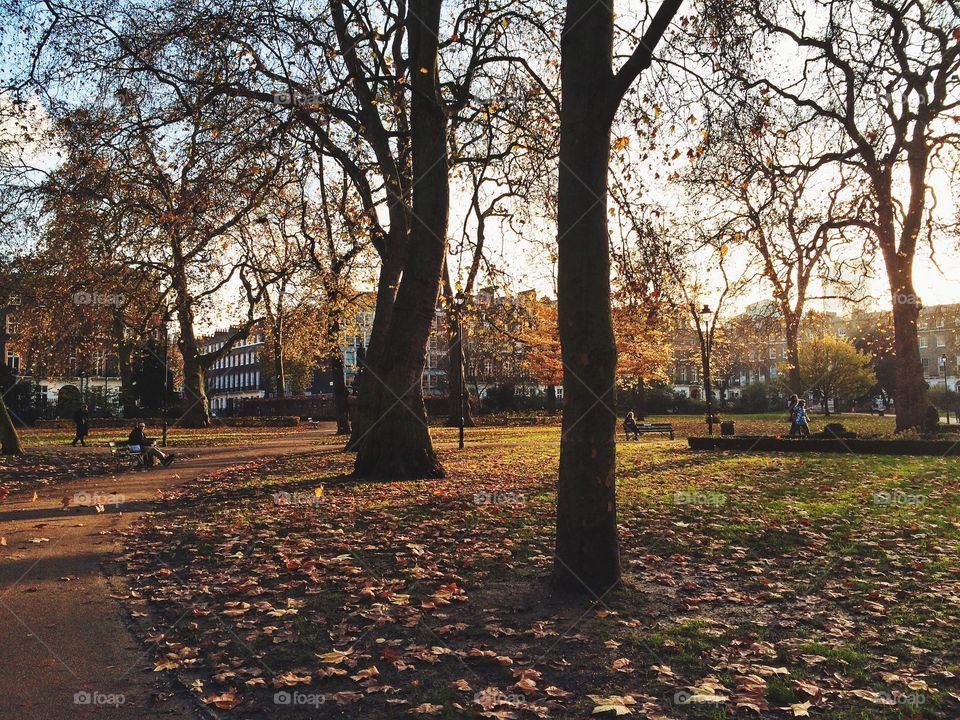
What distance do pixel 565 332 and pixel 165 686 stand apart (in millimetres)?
4025

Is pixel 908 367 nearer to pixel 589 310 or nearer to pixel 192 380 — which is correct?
pixel 589 310

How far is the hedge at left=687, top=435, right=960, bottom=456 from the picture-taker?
18516mm

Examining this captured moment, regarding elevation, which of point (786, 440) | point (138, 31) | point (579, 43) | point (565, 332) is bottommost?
point (786, 440)

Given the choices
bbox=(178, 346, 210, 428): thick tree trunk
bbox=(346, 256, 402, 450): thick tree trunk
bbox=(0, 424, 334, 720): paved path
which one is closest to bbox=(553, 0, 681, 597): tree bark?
bbox=(0, 424, 334, 720): paved path

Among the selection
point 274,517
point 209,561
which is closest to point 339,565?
point 209,561

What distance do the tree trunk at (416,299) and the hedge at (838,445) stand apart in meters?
12.2

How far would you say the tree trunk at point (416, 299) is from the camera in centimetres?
1338

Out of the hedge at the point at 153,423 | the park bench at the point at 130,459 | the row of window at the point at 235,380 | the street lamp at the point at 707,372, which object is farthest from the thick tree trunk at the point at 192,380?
the row of window at the point at 235,380

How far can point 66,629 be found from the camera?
17.2ft

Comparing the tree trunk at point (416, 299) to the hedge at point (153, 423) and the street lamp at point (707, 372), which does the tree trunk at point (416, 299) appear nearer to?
the street lamp at point (707, 372)

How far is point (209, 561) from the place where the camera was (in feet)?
24.7

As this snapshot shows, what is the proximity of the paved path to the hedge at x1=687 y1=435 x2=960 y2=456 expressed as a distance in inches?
715

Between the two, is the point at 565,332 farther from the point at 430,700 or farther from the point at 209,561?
the point at 209,561

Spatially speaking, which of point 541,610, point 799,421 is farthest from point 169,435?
point 541,610
